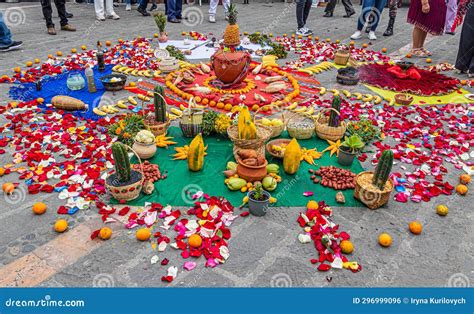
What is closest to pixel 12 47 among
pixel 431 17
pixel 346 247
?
pixel 346 247

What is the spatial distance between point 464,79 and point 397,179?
4829mm

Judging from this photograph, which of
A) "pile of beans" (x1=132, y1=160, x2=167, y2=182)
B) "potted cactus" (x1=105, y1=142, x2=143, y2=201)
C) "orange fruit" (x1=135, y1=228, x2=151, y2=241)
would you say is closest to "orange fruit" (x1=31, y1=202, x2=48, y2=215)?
"potted cactus" (x1=105, y1=142, x2=143, y2=201)

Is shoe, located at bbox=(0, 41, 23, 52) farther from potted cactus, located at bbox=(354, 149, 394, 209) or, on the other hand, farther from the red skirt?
the red skirt

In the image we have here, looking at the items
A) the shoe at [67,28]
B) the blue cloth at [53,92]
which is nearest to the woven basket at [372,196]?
the blue cloth at [53,92]

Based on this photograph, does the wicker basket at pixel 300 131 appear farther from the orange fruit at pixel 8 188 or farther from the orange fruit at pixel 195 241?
the orange fruit at pixel 8 188

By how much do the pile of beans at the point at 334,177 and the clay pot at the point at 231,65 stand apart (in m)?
2.65

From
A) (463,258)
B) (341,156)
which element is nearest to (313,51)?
(341,156)

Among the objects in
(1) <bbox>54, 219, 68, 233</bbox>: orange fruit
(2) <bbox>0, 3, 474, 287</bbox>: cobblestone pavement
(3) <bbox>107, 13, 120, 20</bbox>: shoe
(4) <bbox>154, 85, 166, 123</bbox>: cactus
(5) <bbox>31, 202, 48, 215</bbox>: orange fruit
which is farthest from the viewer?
(3) <bbox>107, 13, 120, 20</bbox>: shoe

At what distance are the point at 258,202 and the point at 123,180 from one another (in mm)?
1351

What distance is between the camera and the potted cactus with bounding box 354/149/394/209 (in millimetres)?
3441

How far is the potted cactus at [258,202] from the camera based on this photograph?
3.43 m

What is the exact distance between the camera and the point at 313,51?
9.03m

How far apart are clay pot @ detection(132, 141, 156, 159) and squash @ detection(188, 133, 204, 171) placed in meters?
0.51

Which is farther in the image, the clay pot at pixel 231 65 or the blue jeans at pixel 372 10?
the blue jeans at pixel 372 10
